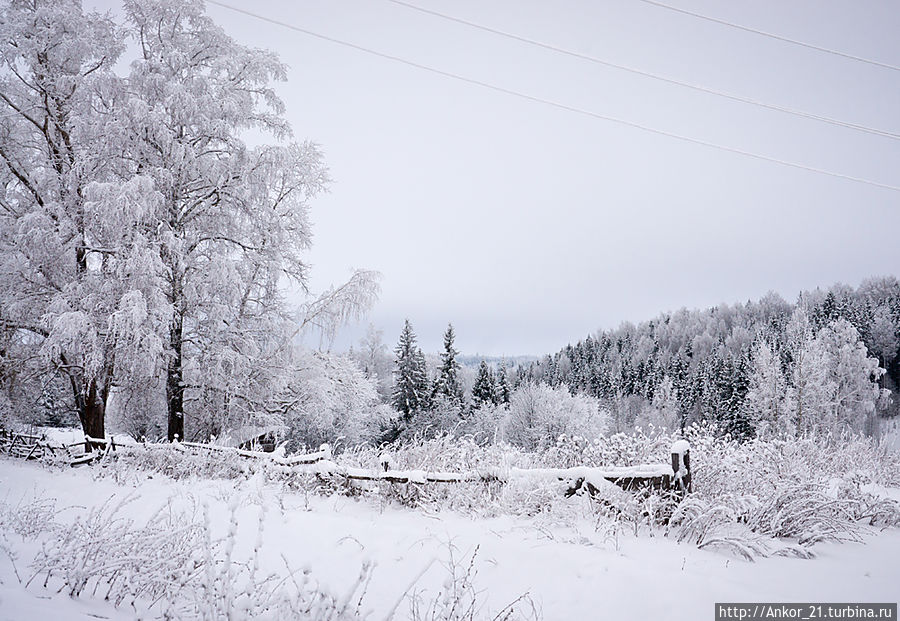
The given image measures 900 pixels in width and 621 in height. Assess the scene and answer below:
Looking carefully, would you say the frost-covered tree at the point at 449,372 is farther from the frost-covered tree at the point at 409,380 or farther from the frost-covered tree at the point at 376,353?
the frost-covered tree at the point at 376,353

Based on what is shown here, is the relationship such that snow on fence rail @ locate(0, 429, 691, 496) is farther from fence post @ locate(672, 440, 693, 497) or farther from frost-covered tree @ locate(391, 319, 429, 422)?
frost-covered tree @ locate(391, 319, 429, 422)

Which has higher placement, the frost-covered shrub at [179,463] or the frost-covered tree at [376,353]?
the frost-covered tree at [376,353]

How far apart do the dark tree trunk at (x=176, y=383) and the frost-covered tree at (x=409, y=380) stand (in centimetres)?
2274

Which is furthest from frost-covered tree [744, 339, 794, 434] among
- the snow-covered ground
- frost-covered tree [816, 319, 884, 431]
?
the snow-covered ground

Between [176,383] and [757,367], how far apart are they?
39695 mm

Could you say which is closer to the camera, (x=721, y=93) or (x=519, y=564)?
(x=519, y=564)

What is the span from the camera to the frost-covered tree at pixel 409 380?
33188 millimetres

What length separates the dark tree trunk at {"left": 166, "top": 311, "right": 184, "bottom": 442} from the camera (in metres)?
10.2

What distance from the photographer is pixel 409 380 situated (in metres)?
33.5

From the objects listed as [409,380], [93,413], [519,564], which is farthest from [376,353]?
[519,564]

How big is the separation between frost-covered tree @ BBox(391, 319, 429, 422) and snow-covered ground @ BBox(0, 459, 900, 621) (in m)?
27.7

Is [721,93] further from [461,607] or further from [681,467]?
[461,607]

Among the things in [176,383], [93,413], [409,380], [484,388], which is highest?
[176,383]

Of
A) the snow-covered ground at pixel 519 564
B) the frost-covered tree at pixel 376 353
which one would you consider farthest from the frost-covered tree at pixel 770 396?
the frost-covered tree at pixel 376 353
